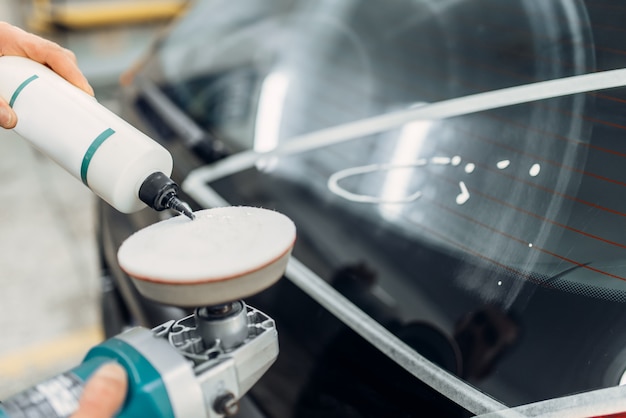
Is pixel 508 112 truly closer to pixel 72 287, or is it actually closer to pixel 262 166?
pixel 262 166

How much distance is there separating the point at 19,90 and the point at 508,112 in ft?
2.77

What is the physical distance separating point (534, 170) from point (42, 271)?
2.65 meters

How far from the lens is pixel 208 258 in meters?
0.63

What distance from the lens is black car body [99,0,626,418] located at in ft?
2.72

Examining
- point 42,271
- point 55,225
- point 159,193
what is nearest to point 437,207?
point 159,193

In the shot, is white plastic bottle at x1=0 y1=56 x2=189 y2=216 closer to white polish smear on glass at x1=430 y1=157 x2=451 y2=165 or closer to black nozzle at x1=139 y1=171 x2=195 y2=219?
black nozzle at x1=139 y1=171 x2=195 y2=219

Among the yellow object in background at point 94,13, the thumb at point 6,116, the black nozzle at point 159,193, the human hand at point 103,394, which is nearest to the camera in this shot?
the human hand at point 103,394

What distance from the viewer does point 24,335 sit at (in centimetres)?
251

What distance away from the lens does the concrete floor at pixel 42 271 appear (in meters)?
2.38

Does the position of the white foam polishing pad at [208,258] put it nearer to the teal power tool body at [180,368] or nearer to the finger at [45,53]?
the teal power tool body at [180,368]

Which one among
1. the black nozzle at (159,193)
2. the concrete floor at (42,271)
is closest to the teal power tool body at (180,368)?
the black nozzle at (159,193)

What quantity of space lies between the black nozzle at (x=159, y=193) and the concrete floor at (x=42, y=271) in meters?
1.58

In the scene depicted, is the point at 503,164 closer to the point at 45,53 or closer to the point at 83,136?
the point at 83,136

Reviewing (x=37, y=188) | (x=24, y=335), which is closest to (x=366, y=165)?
(x=24, y=335)
